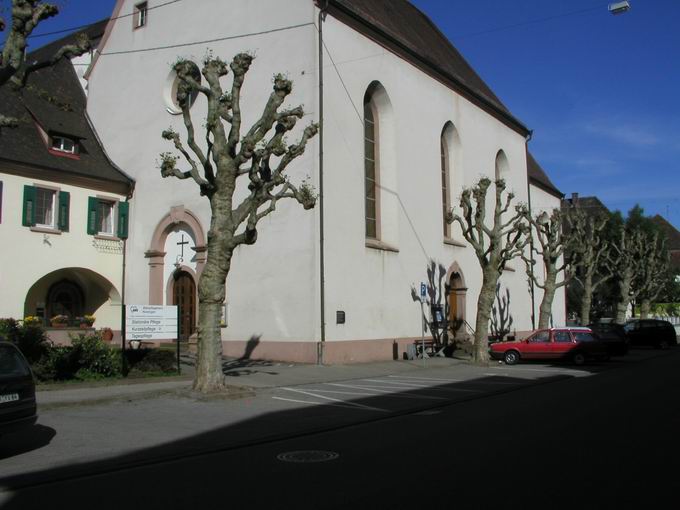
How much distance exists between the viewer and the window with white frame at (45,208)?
2398 cm

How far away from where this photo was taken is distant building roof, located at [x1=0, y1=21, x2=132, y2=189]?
78.3 ft

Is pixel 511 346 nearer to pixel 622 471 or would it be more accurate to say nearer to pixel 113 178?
pixel 113 178

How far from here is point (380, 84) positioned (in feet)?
86.9

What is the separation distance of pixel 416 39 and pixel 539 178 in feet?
63.9

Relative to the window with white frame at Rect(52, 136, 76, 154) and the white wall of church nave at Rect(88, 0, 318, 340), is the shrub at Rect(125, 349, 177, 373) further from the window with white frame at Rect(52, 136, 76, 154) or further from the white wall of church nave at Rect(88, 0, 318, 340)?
the window with white frame at Rect(52, 136, 76, 154)

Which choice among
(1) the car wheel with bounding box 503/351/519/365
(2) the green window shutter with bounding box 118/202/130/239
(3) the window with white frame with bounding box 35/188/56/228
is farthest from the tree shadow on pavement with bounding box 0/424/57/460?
(1) the car wheel with bounding box 503/351/519/365

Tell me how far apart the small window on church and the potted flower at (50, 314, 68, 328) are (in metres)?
12.9

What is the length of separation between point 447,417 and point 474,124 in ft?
83.6

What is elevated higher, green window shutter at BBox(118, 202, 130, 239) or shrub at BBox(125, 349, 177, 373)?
green window shutter at BBox(118, 202, 130, 239)

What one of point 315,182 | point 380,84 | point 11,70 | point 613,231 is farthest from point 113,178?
point 613,231

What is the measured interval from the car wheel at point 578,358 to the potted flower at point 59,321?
18906mm

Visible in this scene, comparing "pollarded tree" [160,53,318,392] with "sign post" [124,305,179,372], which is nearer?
"pollarded tree" [160,53,318,392]

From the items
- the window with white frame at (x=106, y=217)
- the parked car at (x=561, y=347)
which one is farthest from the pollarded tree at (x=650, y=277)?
the window with white frame at (x=106, y=217)

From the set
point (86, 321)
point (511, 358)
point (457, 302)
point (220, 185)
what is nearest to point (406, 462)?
point (220, 185)
